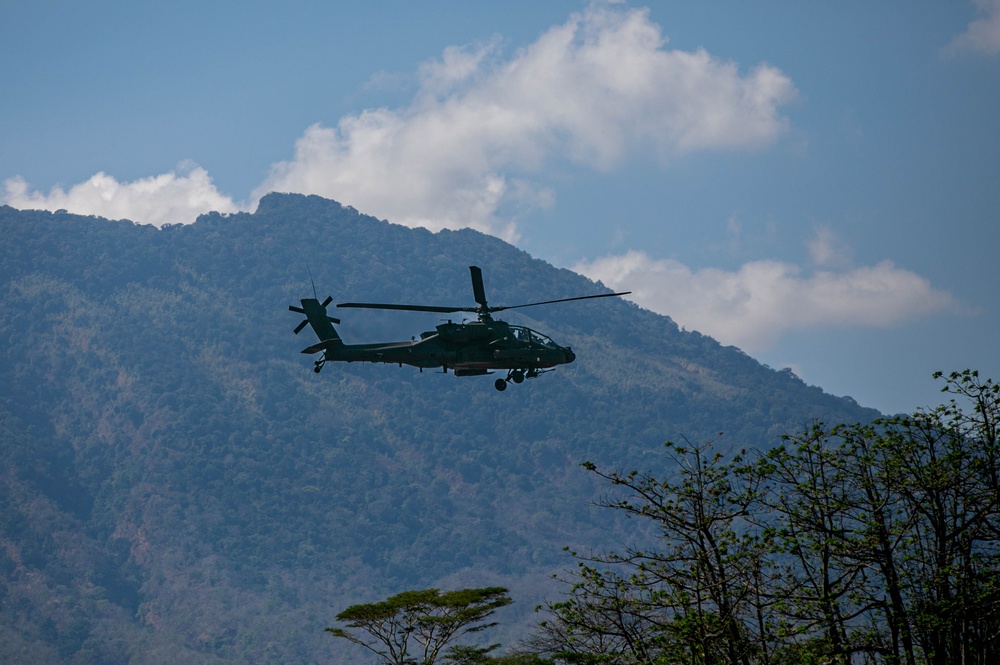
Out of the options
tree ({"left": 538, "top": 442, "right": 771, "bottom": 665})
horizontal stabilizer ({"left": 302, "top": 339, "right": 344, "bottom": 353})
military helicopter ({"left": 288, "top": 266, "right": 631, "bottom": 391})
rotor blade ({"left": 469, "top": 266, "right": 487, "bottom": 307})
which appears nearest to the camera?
tree ({"left": 538, "top": 442, "right": 771, "bottom": 665})

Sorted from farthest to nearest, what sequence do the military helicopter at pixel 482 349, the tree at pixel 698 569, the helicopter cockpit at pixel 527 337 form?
the helicopter cockpit at pixel 527 337 < the military helicopter at pixel 482 349 < the tree at pixel 698 569

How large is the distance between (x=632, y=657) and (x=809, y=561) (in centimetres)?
539

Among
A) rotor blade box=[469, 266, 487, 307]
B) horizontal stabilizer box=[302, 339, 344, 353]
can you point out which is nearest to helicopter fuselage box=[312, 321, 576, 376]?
rotor blade box=[469, 266, 487, 307]

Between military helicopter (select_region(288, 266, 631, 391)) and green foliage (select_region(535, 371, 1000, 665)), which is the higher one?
military helicopter (select_region(288, 266, 631, 391))

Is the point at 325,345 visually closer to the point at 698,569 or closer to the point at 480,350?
the point at 480,350

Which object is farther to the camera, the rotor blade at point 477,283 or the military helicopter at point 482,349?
the military helicopter at point 482,349

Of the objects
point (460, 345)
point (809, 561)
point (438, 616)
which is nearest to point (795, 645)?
point (809, 561)

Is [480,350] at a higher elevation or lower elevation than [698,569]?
higher

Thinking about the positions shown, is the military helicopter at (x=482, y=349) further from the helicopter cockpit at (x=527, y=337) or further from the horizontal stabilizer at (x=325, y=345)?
the horizontal stabilizer at (x=325, y=345)

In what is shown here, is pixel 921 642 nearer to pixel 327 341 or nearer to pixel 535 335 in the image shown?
pixel 535 335

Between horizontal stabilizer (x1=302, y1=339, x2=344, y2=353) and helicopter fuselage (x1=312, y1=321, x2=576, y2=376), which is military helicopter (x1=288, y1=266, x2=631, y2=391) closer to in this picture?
helicopter fuselage (x1=312, y1=321, x2=576, y2=376)

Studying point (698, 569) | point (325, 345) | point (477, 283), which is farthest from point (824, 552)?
point (325, 345)

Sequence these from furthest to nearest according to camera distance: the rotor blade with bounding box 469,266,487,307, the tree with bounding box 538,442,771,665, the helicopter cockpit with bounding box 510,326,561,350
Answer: the helicopter cockpit with bounding box 510,326,561,350
the rotor blade with bounding box 469,266,487,307
the tree with bounding box 538,442,771,665

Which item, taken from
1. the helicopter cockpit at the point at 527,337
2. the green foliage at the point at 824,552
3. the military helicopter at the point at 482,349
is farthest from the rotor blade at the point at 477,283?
the green foliage at the point at 824,552
